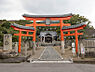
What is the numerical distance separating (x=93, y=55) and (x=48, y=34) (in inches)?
1325

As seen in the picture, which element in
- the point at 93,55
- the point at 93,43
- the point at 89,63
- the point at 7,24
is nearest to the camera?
the point at 89,63

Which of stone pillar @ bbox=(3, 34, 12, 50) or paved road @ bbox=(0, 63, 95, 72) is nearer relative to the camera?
paved road @ bbox=(0, 63, 95, 72)

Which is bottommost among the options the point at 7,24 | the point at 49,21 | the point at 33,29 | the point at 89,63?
the point at 89,63

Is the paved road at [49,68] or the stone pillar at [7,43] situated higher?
the stone pillar at [7,43]

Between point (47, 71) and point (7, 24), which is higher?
point (7, 24)

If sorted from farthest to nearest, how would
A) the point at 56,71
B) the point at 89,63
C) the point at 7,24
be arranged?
1. the point at 7,24
2. the point at 89,63
3. the point at 56,71

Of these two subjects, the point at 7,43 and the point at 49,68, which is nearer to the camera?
the point at 49,68

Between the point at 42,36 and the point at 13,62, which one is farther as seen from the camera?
the point at 42,36

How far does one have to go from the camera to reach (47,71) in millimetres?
5898

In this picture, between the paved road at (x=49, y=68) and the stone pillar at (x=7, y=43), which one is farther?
→ the stone pillar at (x=7, y=43)

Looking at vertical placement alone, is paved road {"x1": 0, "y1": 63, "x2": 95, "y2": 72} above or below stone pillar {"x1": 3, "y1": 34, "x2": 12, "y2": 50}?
below

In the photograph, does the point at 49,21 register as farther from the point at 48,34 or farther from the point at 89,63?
the point at 48,34

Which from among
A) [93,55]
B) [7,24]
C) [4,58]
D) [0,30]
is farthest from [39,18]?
[7,24]

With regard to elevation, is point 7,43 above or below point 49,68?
above
